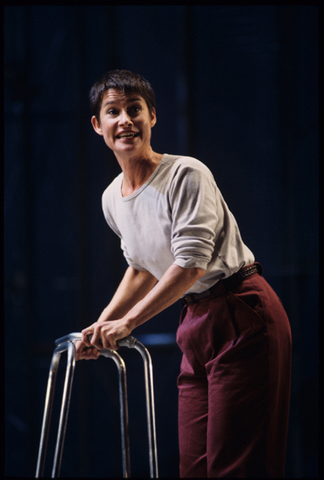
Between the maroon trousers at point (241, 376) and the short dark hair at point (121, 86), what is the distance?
2.15ft

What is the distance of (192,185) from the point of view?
132cm

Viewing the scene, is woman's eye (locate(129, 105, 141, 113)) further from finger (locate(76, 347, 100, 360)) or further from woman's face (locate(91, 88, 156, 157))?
finger (locate(76, 347, 100, 360))

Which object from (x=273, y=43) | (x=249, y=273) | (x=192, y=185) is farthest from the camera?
(x=273, y=43)

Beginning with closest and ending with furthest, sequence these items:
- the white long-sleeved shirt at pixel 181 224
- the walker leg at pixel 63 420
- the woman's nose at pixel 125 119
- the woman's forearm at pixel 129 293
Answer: the walker leg at pixel 63 420 < the white long-sleeved shirt at pixel 181 224 < the woman's nose at pixel 125 119 < the woman's forearm at pixel 129 293

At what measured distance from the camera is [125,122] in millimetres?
1387

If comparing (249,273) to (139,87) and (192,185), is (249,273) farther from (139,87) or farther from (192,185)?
(139,87)

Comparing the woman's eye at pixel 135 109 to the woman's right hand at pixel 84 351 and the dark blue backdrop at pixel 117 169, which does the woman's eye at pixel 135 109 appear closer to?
the woman's right hand at pixel 84 351

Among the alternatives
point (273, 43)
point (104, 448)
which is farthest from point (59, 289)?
point (273, 43)

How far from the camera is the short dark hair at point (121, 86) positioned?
1406 mm

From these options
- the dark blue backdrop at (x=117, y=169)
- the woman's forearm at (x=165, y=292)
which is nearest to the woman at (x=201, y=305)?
the woman's forearm at (x=165, y=292)

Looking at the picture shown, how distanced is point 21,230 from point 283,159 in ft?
5.83

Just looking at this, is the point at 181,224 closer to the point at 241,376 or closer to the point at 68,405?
the point at 241,376

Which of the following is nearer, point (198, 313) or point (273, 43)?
point (198, 313)

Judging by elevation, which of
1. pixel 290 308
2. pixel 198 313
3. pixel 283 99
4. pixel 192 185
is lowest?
pixel 290 308
